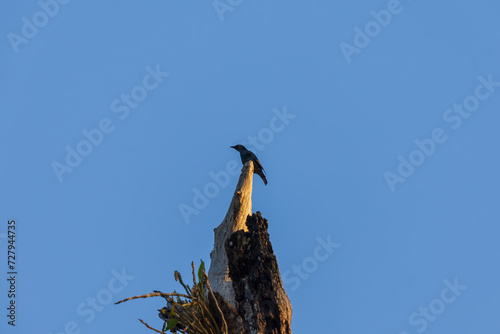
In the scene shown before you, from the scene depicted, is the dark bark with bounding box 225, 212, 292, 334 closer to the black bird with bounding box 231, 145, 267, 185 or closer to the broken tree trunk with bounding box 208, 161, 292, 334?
the broken tree trunk with bounding box 208, 161, 292, 334

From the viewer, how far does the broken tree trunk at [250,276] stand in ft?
15.7

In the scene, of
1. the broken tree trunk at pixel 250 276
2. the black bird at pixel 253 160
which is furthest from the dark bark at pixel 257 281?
the black bird at pixel 253 160

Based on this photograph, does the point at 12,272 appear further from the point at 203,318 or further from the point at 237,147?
the point at 203,318

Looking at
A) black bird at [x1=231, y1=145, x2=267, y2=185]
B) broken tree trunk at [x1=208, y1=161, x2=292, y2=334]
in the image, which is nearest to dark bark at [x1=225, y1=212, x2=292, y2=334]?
broken tree trunk at [x1=208, y1=161, x2=292, y2=334]

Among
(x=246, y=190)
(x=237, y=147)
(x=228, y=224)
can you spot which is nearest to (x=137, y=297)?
(x=228, y=224)

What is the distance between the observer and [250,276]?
4973 mm

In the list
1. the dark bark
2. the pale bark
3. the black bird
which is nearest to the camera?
the dark bark

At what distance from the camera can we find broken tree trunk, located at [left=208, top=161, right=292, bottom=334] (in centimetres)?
479

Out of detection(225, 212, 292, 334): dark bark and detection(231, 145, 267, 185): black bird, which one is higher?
detection(231, 145, 267, 185): black bird

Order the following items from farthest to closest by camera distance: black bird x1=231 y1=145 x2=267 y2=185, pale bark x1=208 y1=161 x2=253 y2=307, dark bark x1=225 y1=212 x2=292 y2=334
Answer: black bird x1=231 y1=145 x2=267 y2=185 → pale bark x1=208 y1=161 x2=253 y2=307 → dark bark x1=225 y1=212 x2=292 y2=334

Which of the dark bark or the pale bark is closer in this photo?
the dark bark

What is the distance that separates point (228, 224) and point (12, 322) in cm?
555

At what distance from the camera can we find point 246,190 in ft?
19.4

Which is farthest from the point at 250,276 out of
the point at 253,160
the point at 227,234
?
the point at 253,160
